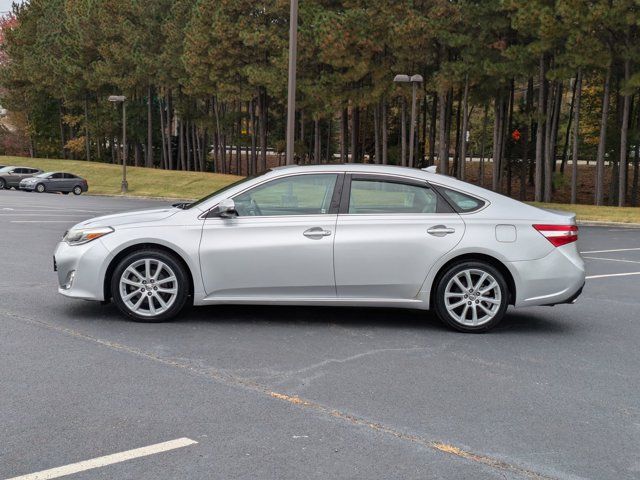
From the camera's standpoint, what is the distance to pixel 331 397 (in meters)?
5.30

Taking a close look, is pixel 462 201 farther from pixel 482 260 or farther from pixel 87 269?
pixel 87 269

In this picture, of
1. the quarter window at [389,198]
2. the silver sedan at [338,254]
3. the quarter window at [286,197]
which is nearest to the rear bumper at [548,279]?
the silver sedan at [338,254]

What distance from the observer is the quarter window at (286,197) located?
24.8ft

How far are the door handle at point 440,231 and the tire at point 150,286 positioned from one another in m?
2.46

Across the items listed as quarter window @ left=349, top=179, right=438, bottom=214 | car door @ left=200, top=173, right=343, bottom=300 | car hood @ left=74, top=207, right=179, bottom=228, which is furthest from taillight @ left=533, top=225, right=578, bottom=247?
car hood @ left=74, top=207, right=179, bottom=228

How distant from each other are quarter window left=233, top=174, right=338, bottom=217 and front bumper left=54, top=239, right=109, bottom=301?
144 cm

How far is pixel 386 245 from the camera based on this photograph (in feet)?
24.0

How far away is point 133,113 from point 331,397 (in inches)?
2436

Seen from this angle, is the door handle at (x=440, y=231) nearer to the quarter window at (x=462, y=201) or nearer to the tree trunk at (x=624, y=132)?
the quarter window at (x=462, y=201)

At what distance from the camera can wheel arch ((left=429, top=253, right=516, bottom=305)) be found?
744 cm

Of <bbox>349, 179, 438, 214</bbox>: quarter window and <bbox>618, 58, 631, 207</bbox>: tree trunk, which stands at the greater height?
<bbox>618, 58, 631, 207</bbox>: tree trunk

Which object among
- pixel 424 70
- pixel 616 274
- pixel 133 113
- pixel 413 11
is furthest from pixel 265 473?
pixel 133 113

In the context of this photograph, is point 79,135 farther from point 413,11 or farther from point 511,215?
point 511,215

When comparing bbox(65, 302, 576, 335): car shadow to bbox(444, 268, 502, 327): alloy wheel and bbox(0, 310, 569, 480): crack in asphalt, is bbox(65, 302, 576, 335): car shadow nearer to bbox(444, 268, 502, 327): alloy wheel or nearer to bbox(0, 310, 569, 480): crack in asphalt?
bbox(444, 268, 502, 327): alloy wheel
